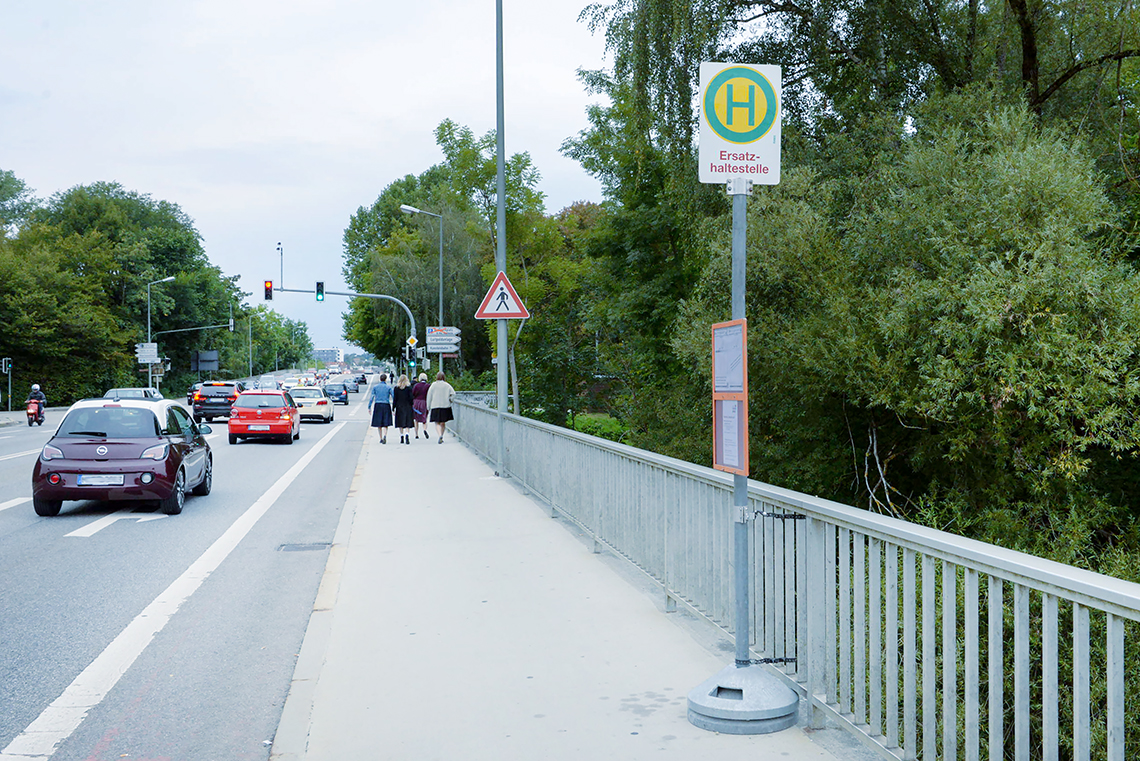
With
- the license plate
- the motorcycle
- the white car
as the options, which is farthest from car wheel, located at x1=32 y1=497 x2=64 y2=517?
the motorcycle

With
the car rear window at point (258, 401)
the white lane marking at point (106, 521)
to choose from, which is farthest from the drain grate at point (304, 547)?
the car rear window at point (258, 401)

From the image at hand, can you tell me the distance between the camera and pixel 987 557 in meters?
3.08

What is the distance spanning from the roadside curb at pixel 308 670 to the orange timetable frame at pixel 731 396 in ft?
7.49

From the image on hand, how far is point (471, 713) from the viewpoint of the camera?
4512 mm

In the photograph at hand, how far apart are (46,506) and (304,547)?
4.31 meters

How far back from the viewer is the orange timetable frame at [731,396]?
14.1 ft

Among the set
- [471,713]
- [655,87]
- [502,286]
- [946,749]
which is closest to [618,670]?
[471,713]

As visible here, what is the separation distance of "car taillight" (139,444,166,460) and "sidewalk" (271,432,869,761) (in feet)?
12.9

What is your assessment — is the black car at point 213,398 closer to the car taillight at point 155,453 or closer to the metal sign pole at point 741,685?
the car taillight at point 155,453

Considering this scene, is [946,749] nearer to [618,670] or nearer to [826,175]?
[618,670]

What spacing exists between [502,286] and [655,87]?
3931 millimetres

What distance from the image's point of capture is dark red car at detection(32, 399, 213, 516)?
11680 millimetres

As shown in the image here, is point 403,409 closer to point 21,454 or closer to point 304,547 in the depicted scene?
point 21,454

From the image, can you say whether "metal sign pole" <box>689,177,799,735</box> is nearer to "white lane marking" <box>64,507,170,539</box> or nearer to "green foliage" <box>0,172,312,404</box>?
"white lane marking" <box>64,507,170,539</box>
